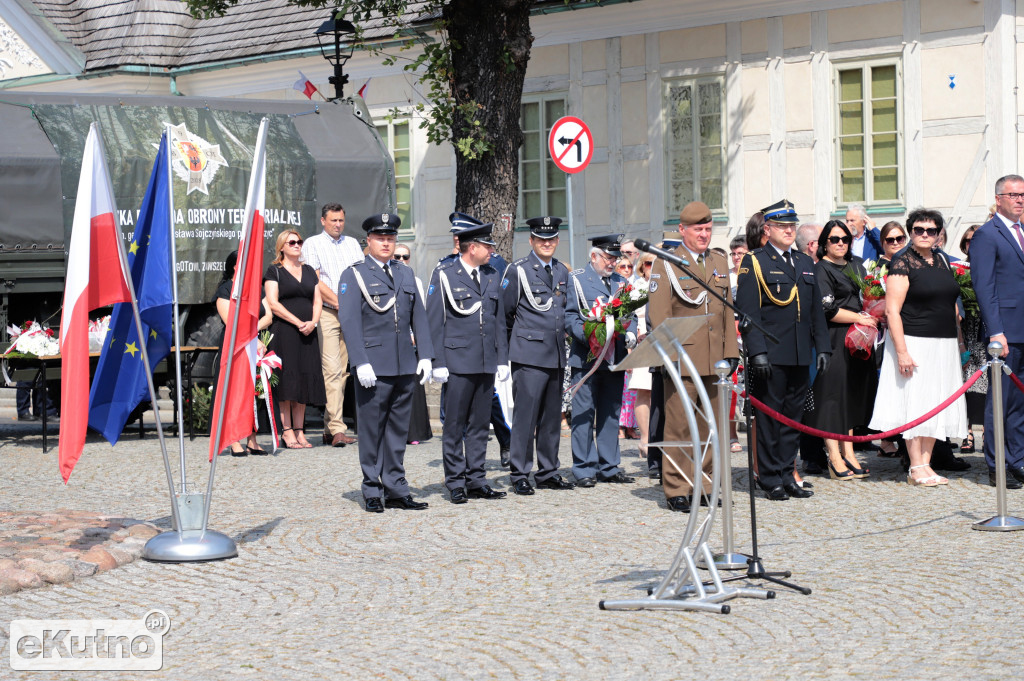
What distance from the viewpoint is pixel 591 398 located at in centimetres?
1041

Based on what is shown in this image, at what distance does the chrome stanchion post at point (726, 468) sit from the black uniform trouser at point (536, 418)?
3035 millimetres

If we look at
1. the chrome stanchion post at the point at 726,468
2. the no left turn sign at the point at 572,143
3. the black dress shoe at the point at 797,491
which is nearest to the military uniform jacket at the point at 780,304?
the black dress shoe at the point at 797,491

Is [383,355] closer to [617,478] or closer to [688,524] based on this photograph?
[617,478]

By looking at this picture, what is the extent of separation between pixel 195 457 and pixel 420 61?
6200 millimetres

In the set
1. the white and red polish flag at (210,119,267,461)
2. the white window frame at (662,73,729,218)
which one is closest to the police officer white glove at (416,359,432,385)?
the white and red polish flag at (210,119,267,461)

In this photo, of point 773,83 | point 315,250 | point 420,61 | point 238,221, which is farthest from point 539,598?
point 773,83

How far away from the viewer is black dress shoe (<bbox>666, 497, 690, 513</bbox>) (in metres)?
8.98

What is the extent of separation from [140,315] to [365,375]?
1577 mm

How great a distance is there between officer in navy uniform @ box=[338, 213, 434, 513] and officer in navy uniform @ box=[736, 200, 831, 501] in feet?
7.34

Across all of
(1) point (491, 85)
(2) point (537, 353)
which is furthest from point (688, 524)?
(1) point (491, 85)

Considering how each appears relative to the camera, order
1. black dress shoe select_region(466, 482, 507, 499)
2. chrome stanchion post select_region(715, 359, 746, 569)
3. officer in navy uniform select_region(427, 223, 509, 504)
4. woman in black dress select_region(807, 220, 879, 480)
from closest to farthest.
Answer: chrome stanchion post select_region(715, 359, 746, 569) < officer in navy uniform select_region(427, 223, 509, 504) < black dress shoe select_region(466, 482, 507, 499) < woman in black dress select_region(807, 220, 879, 480)

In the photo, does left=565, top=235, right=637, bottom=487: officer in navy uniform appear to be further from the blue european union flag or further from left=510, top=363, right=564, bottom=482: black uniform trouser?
the blue european union flag

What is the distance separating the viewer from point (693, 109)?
19625 mm

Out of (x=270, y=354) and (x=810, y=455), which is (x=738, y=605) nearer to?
(x=810, y=455)
